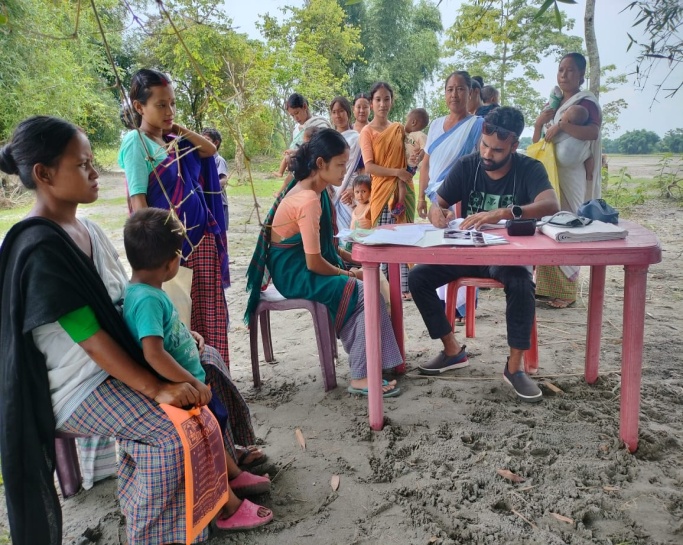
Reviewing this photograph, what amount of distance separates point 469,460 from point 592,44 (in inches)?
225

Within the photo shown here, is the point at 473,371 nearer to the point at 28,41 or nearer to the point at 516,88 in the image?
the point at 28,41

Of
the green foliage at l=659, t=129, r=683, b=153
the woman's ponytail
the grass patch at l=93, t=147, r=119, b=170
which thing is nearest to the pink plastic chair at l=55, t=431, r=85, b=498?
the woman's ponytail

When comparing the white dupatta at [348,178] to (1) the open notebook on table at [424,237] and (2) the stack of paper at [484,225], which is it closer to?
(2) the stack of paper at [484,225]

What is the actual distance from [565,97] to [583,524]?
3372 millimetres

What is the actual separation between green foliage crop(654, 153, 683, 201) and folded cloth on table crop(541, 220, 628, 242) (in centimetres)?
829

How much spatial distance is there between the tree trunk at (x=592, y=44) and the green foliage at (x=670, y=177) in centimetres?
387

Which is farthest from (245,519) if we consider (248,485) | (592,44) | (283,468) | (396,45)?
(396,45)

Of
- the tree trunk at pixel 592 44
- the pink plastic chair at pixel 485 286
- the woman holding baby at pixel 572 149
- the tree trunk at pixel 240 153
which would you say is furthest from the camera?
the tree trunk at pixel 592 44

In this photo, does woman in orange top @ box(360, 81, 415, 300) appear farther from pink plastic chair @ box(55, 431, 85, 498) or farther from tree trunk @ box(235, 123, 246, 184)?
pink plastic chair @ box(55, 431, 85, 498)

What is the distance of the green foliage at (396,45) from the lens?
1834 centimetres

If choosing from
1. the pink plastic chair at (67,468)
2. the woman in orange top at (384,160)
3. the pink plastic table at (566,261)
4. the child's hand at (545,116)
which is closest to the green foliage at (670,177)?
the child's hand at (545,116)

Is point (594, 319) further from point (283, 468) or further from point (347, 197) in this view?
point (347, 197)

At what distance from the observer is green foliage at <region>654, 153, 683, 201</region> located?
30.4 ft

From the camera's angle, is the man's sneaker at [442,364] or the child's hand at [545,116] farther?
the child's hand at [545,116]
